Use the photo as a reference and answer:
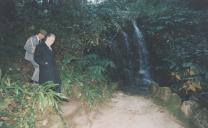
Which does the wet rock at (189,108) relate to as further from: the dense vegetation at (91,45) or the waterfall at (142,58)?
the waterfall at (142,58)

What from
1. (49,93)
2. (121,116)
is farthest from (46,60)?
(121,116)

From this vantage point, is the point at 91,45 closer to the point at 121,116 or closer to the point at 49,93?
the point at 121,116

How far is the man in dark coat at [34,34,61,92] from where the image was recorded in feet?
28.8

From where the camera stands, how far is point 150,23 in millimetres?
16375

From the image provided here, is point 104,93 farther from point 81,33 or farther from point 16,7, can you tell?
point 16,7

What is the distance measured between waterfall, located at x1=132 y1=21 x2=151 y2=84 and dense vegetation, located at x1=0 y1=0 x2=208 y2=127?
28 centimetres

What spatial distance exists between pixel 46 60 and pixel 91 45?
444cm

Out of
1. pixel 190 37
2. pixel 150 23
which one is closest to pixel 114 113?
pixel 190 37

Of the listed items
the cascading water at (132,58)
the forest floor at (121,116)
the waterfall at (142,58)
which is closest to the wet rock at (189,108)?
the forest floor at (121,116)

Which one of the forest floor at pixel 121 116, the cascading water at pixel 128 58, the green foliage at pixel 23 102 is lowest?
the forest floor at pixel 121 116

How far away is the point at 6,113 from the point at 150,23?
32.7 feet

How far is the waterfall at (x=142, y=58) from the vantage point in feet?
50.4

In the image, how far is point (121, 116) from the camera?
31.8ft

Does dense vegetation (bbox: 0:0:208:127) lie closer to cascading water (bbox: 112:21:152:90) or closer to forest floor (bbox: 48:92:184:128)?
cascading water (bbox: 112:21:152:90)
